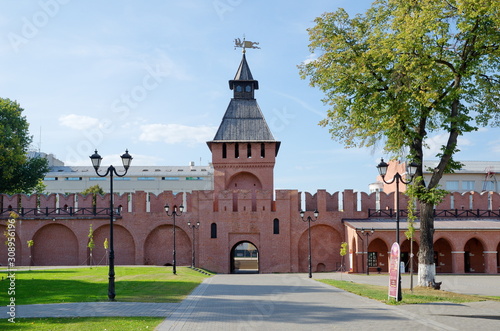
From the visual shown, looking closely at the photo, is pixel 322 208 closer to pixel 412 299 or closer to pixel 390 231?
pixel 390 231

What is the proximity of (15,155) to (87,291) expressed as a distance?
25.5m

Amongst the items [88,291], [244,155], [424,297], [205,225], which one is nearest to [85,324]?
[88,291]

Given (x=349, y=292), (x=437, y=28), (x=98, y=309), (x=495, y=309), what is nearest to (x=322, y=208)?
(x=349, y=292)

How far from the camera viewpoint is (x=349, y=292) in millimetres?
20125

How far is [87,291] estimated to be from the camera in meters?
18.8

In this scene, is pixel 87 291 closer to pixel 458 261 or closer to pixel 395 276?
pixel 395 276

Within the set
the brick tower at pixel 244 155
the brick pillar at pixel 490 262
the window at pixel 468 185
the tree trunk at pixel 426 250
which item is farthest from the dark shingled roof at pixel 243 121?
the window at pixel 468 185

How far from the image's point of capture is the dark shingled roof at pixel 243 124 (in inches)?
1678

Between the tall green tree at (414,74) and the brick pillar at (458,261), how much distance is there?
56.0 feet

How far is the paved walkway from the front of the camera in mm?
11758

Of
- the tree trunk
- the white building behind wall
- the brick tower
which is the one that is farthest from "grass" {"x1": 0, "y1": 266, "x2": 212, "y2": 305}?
the white building behind wall

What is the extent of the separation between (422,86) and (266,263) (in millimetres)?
22944

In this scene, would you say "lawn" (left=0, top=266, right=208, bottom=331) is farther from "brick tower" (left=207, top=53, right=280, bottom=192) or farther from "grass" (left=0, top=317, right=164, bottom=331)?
"brick tower" (left=207, top=53, right=280, bottom=192)

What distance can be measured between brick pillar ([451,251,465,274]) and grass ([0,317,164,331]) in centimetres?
2964
